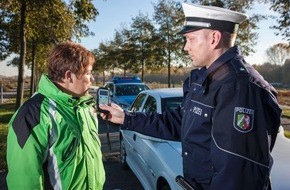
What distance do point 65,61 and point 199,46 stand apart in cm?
92

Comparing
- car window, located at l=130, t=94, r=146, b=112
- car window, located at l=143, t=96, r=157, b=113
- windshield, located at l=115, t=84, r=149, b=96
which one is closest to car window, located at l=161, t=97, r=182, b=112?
car window, located at l=143, t=96, r=157, b=113

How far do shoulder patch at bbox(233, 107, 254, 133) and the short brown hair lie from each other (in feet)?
3.93

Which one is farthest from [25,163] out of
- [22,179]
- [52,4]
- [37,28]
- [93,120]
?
[37,28]

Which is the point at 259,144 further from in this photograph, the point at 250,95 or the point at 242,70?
the point at 242,70

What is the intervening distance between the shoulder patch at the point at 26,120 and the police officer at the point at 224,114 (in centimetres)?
94

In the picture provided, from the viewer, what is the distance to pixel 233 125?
1718 mm

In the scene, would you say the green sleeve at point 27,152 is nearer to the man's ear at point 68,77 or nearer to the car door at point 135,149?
the man's ear at point 68,77

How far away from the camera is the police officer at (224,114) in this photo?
170 centimetres

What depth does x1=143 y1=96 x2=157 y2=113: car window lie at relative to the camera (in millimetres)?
5797

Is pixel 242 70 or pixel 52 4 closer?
pixel 242 70

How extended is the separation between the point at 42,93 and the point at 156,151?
2406 millimetres

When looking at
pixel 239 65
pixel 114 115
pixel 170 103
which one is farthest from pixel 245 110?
pixel 170 103

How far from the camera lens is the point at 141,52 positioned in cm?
2881

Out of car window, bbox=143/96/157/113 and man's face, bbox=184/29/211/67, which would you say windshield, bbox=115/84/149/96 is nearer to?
car window, bbox=143/96/157/113
